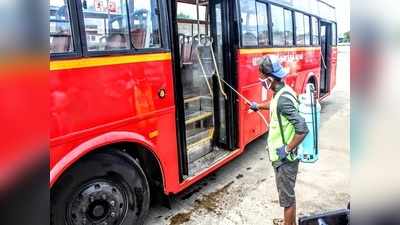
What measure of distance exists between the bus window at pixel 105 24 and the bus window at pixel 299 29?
16.0ft

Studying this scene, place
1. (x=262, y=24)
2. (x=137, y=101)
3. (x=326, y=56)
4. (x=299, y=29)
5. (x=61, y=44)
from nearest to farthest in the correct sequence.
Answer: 1. (x=61, y=44)
2. (x=137, y=101)
3. (x=262, y=24)
4. (x=299, y=29)
5. (x=326, y=56)

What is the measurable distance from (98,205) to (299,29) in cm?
567

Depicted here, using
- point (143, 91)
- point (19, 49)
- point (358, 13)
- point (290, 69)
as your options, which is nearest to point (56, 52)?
point (143, 91)

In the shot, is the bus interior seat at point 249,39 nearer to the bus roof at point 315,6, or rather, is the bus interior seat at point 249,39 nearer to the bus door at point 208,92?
the bus door at point 208,92

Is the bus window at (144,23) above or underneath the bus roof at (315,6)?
underneath

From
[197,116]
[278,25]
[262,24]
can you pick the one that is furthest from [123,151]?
[278,25]

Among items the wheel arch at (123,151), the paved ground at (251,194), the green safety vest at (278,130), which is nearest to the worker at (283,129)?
the green safety vest at (278,130)

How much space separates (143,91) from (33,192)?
2518 millimetres

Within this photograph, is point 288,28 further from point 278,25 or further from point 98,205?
point 98,205

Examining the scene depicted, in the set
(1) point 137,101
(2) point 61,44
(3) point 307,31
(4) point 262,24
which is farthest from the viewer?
(3) point 307,31

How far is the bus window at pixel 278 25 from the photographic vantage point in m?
5.90

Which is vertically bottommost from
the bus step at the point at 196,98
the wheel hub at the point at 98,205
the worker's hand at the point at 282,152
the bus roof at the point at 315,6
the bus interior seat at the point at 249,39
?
the wheel hub at the point at 98,205

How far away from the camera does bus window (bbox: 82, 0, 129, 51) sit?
9.01 ft

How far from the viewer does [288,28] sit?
6633 mm
